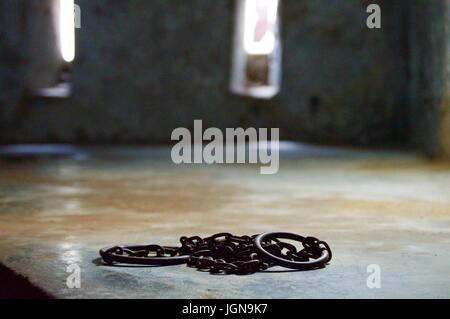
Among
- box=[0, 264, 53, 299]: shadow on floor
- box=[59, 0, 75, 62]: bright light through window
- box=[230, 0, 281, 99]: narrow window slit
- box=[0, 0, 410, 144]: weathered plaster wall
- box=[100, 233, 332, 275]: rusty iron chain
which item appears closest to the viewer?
box=[0, 264, 53, 299]: shadow on floor

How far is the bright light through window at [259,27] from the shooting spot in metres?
13.1

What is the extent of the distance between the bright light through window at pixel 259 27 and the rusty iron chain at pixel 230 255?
9.14 meters

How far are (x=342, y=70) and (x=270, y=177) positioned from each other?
4629 mm

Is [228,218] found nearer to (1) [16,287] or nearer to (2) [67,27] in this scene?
(1) [16,287]

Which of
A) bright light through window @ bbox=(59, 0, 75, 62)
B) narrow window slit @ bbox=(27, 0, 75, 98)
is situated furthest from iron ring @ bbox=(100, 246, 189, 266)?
bright light through window @ bbox=(59, 0, 75, 62)

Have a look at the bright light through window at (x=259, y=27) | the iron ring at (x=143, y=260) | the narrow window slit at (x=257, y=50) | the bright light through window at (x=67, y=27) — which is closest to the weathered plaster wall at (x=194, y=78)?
the narrow window slit at (x=257, y=50)

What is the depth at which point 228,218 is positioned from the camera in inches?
214

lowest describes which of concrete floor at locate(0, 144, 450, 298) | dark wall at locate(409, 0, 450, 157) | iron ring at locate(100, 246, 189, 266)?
concrete floor at locate(0, 144, 450, 298)

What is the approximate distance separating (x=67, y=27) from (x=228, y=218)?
337 inches

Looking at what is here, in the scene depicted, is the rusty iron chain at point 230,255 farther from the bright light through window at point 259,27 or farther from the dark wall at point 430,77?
the bright light through window at point 259,27

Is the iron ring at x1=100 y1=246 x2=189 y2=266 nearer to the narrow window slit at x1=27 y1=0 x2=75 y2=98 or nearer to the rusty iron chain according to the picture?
the rusty iron chain

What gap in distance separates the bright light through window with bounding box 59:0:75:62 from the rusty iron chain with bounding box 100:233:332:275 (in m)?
9.22

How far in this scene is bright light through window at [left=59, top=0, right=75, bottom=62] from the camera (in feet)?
43.2
